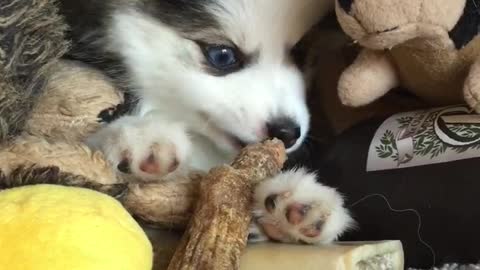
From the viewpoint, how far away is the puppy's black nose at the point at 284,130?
152 centimetres

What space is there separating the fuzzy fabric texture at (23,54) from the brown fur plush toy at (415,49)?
0.53m

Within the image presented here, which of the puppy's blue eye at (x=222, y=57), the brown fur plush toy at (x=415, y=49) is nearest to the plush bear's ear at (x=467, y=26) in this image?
the brown fur plush toy at (x=415, y=49)

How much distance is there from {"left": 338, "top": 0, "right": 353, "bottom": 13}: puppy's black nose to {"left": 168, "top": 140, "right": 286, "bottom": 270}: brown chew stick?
0.30m

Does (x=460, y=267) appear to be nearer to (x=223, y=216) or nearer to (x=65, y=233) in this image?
(x=223, y=216)

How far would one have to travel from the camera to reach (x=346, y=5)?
1174 millimetres

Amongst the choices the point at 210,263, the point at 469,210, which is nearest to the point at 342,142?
the point at 469,210

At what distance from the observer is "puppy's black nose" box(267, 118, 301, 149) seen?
152cm

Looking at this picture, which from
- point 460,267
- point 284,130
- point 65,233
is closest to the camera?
point 65,233

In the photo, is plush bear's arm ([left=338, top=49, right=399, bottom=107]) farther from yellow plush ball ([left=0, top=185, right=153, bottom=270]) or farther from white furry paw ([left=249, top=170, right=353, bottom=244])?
yellow plush ball ([left=0, top=185, right=153, bottom=270])

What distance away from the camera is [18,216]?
94cm

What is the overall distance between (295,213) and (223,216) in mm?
147

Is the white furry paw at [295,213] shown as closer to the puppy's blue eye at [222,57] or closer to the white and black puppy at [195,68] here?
the white and black puppy at [195,68]

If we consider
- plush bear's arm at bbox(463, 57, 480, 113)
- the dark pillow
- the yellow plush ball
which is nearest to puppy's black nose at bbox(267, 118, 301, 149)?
the dark pillow

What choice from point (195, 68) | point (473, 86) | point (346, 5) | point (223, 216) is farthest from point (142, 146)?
point (473, 86)
